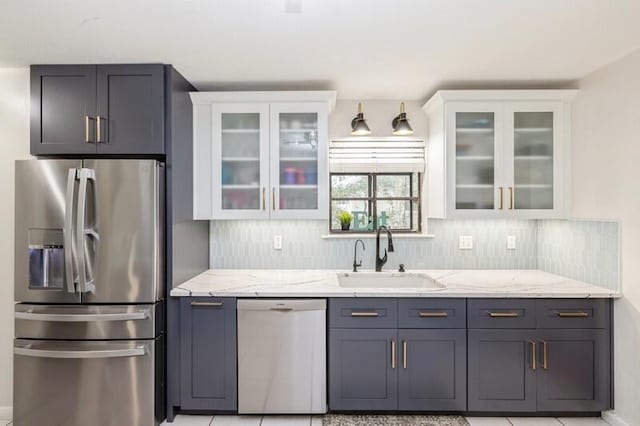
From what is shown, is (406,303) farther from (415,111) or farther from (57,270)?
(57,270)

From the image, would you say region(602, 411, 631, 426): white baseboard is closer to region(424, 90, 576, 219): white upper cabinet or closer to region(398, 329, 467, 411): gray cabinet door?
region(398, 329, 467, 411): gray cabinet door

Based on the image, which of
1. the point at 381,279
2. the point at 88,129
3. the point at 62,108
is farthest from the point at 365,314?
the point at 62,108

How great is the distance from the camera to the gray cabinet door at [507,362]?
8.42ft

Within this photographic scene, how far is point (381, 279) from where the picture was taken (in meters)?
3.23

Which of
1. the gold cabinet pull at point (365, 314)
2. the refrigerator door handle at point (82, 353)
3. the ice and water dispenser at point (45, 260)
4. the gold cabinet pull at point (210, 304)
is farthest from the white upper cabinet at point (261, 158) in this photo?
the refrigerator door handle at point (82, 353)

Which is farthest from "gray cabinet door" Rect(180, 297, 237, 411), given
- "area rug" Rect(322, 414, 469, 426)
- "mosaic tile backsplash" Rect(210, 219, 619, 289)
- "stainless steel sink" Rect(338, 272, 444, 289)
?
"stainless steel sink" Rect(338, 272, 444, 289)

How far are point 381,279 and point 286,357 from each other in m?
1.05

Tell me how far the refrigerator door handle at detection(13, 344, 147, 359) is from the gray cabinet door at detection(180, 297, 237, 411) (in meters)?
0.31

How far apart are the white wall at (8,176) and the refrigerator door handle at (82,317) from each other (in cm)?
42

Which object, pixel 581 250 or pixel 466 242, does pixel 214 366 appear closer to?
pixel 466 242

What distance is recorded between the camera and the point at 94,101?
258cm

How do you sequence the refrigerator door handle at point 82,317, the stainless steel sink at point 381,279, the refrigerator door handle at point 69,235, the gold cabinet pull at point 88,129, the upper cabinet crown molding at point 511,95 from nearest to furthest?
1. the refrigerator door handle at point 69,235
2. the refrigerator door handle at point 82,317
3. the gold cabinet pull at point 88,129
4. the upper cabinet crown molding at point 511,95
5. the stainless steel sink at point 381,279

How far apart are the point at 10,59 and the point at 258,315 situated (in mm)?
2286

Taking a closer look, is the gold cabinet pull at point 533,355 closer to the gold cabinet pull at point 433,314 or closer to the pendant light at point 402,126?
the gold cabinet pull at point 433,314
